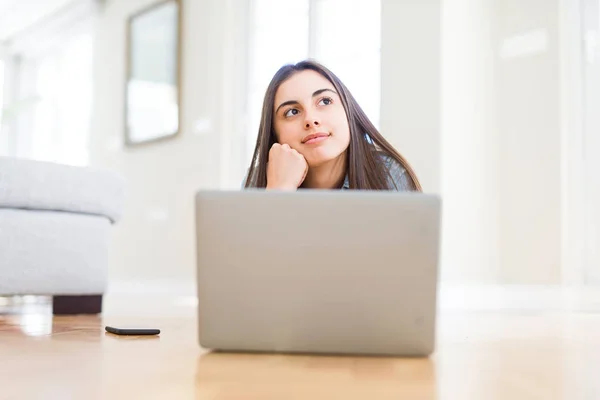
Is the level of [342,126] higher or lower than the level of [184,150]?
lower

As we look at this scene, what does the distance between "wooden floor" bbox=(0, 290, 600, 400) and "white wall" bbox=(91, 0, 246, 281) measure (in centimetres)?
313

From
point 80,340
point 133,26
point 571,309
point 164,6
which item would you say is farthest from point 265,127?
point 133,26

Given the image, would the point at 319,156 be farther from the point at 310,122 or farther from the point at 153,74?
the point at 153,74

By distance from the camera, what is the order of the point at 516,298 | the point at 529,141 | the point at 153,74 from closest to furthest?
the point at 516,298 → the point at 529,141 → the point at 153,74

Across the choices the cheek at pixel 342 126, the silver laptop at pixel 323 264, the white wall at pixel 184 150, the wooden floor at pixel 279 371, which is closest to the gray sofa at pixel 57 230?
the wooden floor at pixel 279 371

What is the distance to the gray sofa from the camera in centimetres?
185

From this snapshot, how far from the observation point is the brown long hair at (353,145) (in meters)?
1.47

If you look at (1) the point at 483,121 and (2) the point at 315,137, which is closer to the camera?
(2) the point at 315,137

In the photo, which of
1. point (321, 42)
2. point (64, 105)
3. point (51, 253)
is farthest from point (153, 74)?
point (51, 253)

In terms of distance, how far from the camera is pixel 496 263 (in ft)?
10.4

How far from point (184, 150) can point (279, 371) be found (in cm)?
389

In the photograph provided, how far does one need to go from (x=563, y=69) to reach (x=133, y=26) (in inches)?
127

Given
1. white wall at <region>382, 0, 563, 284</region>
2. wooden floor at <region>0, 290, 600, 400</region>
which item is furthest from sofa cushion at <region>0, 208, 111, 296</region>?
white wall at <region>382, 0, 563, 284</region>

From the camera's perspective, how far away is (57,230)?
6.34 feet
